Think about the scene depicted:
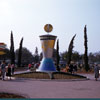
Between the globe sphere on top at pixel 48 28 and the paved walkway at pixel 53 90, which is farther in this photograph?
the globe sphere on top at pixel 48 28

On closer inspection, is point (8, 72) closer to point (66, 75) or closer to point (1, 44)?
point (66, 75)

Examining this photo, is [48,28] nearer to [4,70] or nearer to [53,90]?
[4,70]

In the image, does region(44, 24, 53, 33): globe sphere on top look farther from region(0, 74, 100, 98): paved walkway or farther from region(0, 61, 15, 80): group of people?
region(0, 74, 100, 98): paved walkway

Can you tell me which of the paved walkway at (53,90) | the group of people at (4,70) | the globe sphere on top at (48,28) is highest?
the globe sphere on top at (48,28)

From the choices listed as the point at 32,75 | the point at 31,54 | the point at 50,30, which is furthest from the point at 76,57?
the point at 32,75

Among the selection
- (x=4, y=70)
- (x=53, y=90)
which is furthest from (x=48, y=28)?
(x=53, y=90)

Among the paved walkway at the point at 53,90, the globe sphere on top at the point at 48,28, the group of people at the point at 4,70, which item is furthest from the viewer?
the globe sphere on top at the point at 48,28

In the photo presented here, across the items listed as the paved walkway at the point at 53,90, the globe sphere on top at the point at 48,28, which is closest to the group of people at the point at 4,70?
the paved walkway at the point at 53,90

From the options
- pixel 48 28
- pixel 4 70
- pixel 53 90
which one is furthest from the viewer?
pixel 48 28

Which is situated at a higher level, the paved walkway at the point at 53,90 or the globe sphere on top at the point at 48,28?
the globe sphere on top at the point at 48,28

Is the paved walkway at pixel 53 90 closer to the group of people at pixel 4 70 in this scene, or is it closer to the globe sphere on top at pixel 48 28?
the group of people at pixel 4 70

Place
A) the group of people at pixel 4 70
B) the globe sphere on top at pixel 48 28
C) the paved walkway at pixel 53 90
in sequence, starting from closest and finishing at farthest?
Result: the paved walkway at pixel 53 90, the group of people at pixel 4 70, the globe sphere on top at pixel 48 28

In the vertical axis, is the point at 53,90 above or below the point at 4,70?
below

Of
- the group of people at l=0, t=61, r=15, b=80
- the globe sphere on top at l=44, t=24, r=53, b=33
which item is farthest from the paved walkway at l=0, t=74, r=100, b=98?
the globe sphere on top at l=44, t=24, r=53, b=33
